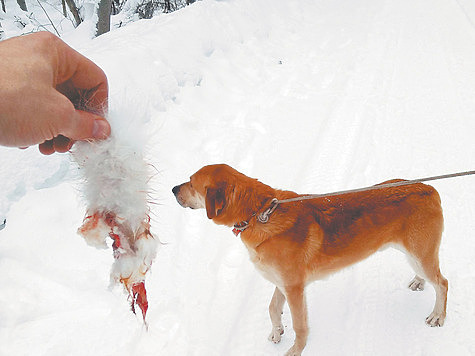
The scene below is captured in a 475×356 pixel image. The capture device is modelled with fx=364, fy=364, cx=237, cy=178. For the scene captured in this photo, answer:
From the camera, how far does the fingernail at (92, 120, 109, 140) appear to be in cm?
143

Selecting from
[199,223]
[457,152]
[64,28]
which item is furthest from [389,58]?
[64,28]

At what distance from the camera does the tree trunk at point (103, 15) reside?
27.0 ft

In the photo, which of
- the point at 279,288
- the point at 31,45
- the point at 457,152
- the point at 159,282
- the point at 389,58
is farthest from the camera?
the point at 389,58

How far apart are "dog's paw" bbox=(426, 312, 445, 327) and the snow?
57mm

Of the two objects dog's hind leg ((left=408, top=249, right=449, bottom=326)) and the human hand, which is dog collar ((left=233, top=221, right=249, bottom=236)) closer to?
dog's hind leg ((left=408, top=249, right=449, bottom=326))

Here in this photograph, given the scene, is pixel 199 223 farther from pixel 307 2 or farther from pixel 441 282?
pixel 307 2

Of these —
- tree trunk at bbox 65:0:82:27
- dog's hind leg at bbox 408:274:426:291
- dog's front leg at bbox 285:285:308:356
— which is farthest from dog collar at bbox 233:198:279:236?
tree trunk at bbox 65:0:82:27

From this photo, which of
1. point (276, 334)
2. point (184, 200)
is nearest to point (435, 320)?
point (276, 334)

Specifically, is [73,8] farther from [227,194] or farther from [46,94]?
[46,94]

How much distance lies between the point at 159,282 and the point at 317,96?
4864mm

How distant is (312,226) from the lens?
278 centimetres

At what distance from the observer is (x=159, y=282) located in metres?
3.37

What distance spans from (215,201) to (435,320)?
2137 millimetres

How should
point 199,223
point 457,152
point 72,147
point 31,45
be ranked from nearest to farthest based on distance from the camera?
1. point 31,45
2. point 72,147
3. point 199,223
4. point 457,152
